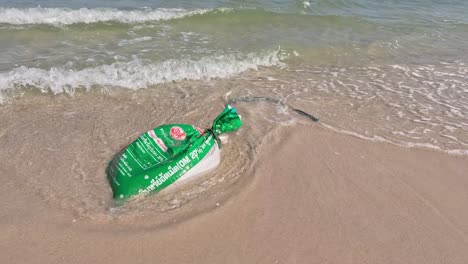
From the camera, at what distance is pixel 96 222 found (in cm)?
284

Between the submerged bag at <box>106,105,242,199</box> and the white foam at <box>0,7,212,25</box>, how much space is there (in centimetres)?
569

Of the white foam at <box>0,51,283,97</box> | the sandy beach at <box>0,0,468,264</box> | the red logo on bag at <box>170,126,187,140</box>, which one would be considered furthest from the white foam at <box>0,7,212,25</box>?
the red logo on bag at <box>170,126,187,140</box>

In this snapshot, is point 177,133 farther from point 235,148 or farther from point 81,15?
point 81,15

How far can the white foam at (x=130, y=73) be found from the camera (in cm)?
513

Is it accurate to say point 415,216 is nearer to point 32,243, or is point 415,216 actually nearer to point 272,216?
point 272,216

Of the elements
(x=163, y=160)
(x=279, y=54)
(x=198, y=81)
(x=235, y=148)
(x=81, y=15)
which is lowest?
(x=235, y=148)

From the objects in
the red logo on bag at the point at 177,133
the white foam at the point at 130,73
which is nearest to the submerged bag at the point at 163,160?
the red logo on bag at the point at 177,133

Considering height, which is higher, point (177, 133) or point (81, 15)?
point (81, 15)

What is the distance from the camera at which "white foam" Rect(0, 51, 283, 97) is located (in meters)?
5.13

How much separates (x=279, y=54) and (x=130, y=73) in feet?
8.22

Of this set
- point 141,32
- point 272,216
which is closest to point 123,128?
point 272,216

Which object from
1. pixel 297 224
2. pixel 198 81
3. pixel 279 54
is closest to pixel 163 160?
pixel 297 224

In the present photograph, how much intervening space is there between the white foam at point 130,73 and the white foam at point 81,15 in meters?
2.73

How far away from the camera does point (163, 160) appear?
3143 mm
